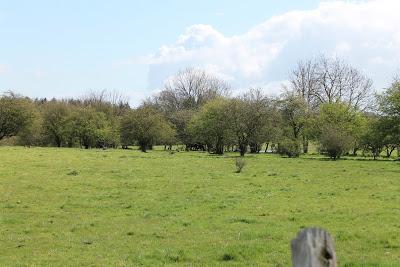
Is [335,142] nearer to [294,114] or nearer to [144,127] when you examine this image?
[294,114]

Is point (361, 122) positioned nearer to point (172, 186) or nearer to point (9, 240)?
point (172, 186)

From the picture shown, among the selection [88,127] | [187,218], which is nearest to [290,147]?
[88,127]

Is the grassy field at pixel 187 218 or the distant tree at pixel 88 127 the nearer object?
the grassy field at pixel 187 218

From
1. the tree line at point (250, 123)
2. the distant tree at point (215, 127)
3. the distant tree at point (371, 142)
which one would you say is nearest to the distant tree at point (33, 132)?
the tree line at point (250, 123)

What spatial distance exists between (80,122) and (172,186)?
64048 mm

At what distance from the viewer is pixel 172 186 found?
26.3m

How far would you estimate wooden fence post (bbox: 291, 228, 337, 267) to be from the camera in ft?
10.7

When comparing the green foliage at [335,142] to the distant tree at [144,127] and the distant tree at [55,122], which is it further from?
the distant tree at [55,122]

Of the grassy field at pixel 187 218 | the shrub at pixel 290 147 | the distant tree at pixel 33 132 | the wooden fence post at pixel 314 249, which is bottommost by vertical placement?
the grassy field at pixel 187 218

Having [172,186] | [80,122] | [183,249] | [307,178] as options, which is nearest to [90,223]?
[183,249]

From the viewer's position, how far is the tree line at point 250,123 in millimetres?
59625

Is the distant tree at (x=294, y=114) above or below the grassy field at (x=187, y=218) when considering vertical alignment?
above

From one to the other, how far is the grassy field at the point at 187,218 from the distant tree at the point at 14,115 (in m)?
51.5

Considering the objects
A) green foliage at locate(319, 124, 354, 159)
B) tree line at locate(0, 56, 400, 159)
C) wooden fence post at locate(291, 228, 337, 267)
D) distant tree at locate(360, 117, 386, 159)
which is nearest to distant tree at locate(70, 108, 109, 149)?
tree line at locate(0, 56, 400, 159)
